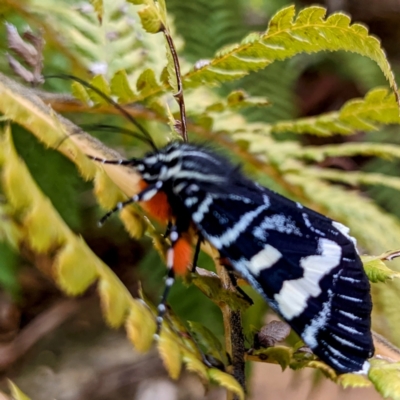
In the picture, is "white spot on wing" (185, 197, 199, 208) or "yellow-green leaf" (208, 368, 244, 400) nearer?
"yellow-green leaf" (208, 368, 244, 400)

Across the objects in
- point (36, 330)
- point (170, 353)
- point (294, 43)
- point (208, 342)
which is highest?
point (294, 43)

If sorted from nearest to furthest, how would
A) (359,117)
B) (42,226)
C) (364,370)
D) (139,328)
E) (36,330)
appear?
(42,226)
(139,328)
(364,370)
(359,117)
(36,330)

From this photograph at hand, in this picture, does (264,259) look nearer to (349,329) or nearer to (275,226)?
(275,226)

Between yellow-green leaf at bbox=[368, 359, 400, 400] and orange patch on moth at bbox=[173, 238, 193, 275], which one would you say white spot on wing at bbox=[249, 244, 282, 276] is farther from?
yellow-green leaf at bbox=[368, 359, 400, 400]

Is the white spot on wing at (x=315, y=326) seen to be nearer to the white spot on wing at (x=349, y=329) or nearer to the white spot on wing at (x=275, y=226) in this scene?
the white spot on wing at (x=349, y=329)

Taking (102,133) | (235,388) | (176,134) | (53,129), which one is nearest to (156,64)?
(102,133)

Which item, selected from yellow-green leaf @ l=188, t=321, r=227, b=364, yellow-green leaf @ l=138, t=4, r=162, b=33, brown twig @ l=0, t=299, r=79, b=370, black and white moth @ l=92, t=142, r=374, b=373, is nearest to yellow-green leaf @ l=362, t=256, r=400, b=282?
black and white moth @ l=92, t=142, r=374, b=373

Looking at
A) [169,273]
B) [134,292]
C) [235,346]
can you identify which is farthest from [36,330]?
[235,346]
